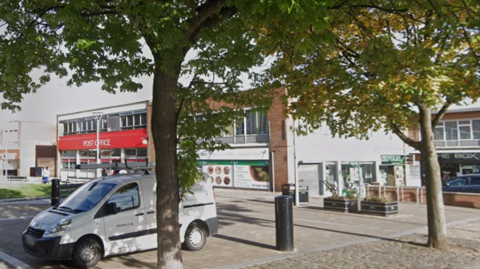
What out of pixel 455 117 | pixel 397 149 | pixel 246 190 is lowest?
pixel 246 190

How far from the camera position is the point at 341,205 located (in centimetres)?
1595

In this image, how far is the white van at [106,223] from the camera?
7.16 meters

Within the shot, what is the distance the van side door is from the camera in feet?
25.1

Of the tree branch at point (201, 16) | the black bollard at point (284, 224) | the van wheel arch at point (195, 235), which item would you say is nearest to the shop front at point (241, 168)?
the van wheel arch at point (195, 235)

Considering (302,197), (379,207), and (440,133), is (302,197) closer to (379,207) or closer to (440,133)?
(379,207)

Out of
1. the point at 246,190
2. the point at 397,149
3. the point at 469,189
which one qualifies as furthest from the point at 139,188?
the point at 397,149

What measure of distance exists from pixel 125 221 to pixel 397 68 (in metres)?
6.19

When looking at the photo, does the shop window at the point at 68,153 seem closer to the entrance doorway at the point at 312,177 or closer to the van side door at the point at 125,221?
the entrance doorway at the point at 312,177

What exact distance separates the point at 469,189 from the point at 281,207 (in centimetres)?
1446

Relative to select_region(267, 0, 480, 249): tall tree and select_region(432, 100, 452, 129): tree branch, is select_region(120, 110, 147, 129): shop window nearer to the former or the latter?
select_region(267, 0, 480, 249): tall tree

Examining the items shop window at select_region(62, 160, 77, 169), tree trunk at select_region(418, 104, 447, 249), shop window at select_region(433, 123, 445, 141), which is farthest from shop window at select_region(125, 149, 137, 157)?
tree trunk at select_region(418, 104, 447, 249)

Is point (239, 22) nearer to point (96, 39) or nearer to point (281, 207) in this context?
point (96, 39)

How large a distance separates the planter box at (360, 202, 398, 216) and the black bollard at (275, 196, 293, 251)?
696cm

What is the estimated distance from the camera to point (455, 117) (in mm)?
40594
